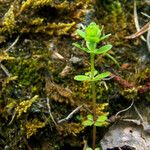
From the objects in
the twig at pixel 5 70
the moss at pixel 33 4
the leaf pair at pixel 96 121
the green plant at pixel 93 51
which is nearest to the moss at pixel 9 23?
the moss at pixel 33 4

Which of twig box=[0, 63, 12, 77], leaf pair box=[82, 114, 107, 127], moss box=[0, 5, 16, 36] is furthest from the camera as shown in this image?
moss box=[0, 5, 16, 36]

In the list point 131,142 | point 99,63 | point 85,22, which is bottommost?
point 131,142

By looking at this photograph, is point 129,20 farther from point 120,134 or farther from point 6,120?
point 6,120

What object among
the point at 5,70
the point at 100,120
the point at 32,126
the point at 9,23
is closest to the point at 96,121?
the point at 100,120

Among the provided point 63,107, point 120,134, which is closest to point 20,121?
point 63,107

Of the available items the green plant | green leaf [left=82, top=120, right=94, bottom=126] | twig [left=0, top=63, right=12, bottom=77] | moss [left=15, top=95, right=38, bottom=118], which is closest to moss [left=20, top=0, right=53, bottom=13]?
twig [left=0, top=63, right=12, bottom=77]

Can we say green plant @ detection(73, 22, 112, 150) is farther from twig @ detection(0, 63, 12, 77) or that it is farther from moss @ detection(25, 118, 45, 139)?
twig @ detection(0, 63, 12, 77)

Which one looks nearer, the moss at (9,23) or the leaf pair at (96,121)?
the leaf pair at (96,121)

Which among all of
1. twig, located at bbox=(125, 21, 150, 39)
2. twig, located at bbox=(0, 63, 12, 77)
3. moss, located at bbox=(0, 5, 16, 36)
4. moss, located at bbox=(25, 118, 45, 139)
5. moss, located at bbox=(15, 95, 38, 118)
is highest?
moss, located at bbox=(0, 5, 16, 36)

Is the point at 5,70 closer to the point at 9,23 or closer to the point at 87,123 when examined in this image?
the point at 9,23

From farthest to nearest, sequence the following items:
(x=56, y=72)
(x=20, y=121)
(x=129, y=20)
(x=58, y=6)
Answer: (x=129, y=20) → (x=58, y=6) → (x=56, y=72) → (x=20, y=121)

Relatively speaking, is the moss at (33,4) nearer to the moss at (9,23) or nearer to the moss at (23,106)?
the moss at (9,23)
